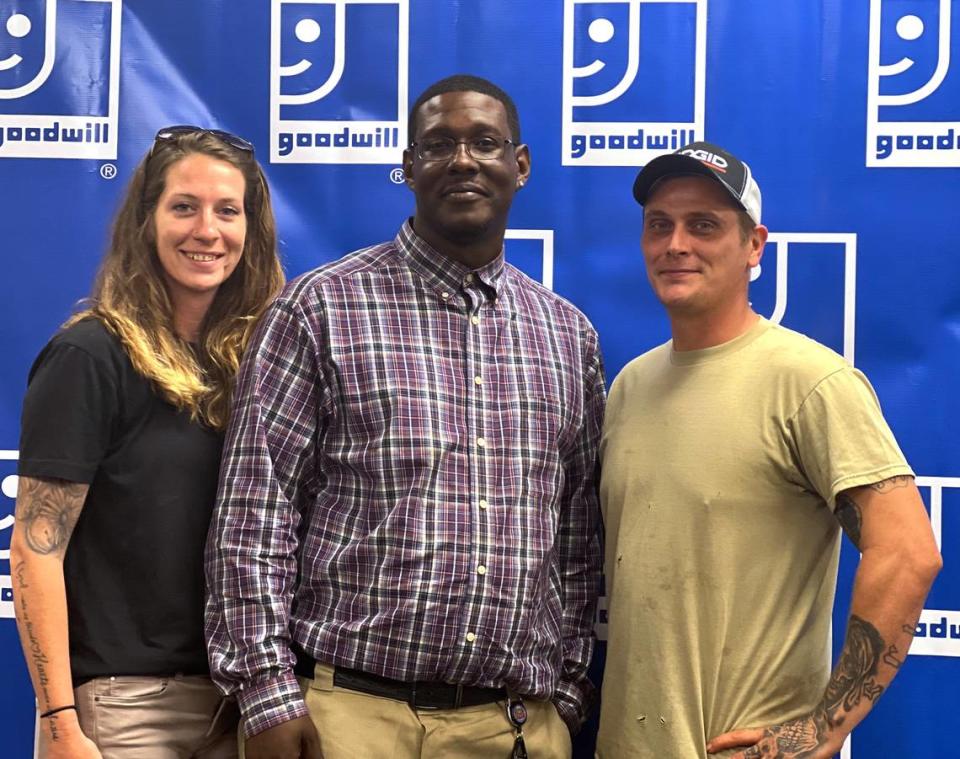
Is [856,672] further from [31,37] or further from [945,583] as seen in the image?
[31,37]

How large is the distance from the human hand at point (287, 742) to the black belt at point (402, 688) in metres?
0.10

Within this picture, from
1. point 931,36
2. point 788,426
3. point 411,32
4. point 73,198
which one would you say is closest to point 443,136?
point 411,32

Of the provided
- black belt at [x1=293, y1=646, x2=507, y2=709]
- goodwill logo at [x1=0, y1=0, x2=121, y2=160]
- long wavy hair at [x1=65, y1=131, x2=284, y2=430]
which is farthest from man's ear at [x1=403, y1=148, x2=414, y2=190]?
black belt at [x1=293, y1=646, x2=507, y2=709]

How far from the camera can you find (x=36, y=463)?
1.87 m

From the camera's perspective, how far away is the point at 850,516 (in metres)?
1.74

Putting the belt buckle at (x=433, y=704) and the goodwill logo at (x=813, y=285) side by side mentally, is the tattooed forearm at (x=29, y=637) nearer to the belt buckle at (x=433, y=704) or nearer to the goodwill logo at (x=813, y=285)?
the belt buckle at (x=433, y=704)

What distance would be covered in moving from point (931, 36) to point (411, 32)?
1144mm

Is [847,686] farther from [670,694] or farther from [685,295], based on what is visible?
[685,295]

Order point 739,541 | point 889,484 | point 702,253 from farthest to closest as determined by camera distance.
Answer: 1. point 702,253
2. point 739,541
3. point 889,484

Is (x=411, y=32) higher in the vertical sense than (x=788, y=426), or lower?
higher

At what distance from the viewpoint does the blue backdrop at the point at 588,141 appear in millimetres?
2355

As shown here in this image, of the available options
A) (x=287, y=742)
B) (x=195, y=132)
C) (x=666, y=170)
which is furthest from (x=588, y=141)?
(x=287, y=742)

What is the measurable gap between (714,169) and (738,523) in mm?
620

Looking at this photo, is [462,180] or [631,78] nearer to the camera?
[462,180]
